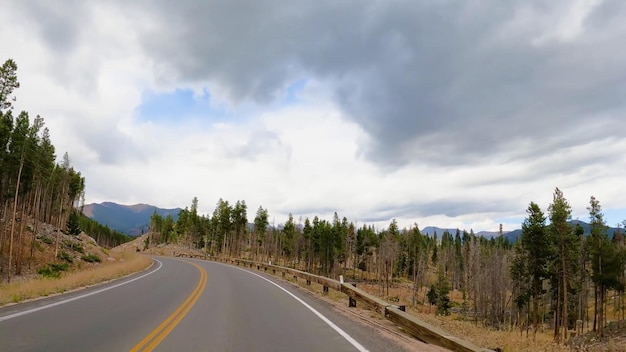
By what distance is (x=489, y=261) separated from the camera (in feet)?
271

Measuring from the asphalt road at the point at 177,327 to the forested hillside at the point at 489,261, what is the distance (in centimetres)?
4010

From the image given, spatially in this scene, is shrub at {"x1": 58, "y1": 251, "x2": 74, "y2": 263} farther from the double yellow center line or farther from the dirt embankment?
the double yellow center line

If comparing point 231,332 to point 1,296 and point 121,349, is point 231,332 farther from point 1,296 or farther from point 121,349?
point 1,296

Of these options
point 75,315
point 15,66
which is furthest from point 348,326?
point 15,66

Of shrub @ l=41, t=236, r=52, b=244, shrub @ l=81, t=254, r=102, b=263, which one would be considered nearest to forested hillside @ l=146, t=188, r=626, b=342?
shrub @ l=81, t=254, r=102, b=263

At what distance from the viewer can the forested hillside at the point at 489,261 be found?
144ft

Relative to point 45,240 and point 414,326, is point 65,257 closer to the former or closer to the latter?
point 45,240

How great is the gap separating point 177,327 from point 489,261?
85.9 meters

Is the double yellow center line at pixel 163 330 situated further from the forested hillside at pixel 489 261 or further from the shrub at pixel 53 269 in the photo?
the forested hillside at pixel 489 261

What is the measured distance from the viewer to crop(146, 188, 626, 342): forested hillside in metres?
43.9

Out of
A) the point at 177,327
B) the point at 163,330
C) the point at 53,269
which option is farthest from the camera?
the point at 53,269

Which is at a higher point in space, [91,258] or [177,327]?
[177,327]

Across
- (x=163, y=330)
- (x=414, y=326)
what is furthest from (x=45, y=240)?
(x=414, y=326)

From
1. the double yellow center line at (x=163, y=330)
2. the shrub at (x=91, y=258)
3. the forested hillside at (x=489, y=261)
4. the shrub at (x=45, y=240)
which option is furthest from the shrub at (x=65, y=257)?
the double yellow center line at (x=163, y=330)
